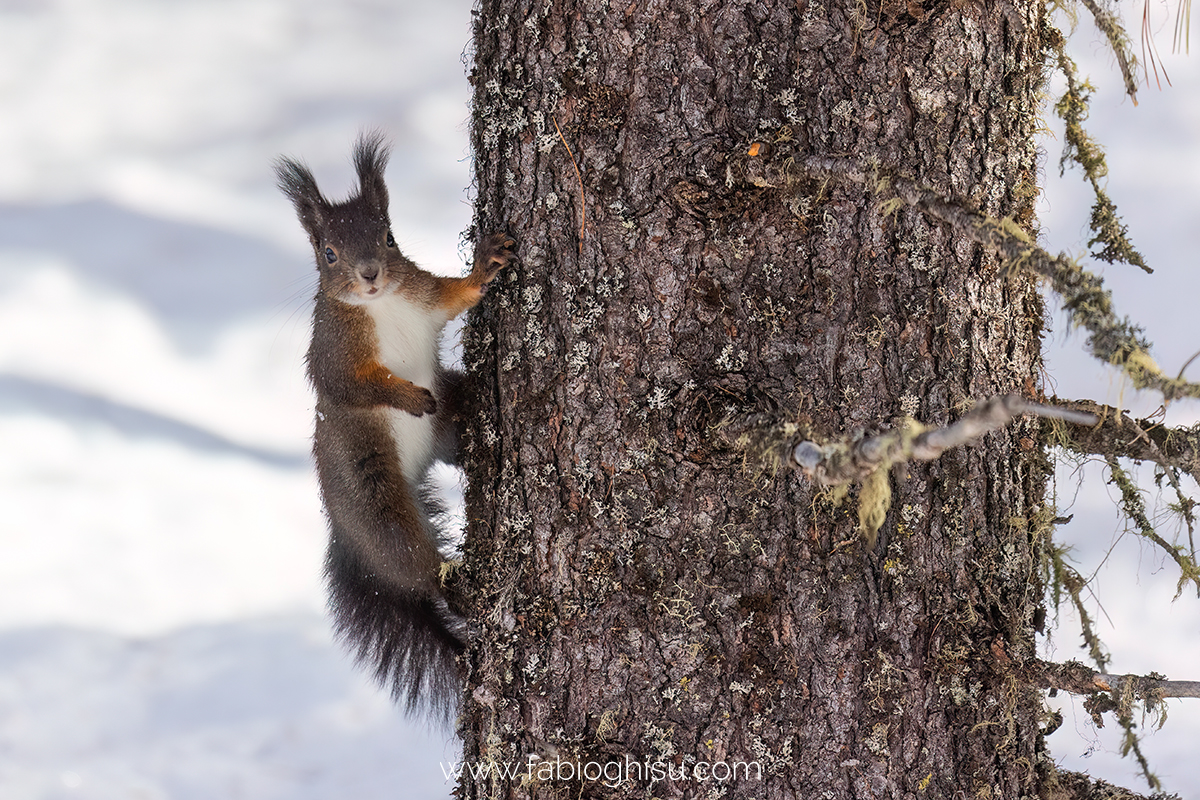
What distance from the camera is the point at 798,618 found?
135 centimetres

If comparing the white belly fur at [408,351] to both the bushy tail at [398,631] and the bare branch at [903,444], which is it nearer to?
the bushy tail at [398,631]

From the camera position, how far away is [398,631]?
1.90 metres

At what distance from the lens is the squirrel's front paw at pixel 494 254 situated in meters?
1.52

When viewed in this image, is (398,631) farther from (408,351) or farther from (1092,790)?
(1092,790)

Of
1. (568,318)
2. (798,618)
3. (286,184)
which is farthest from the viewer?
(286,184)

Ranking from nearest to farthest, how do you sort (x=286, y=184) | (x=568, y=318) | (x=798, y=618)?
1. (x=798, y=618)
2. (x=568, y=318)
3. (x=286, y=184)

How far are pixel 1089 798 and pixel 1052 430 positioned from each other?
62 centimetres

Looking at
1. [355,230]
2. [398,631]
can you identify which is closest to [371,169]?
[355,230]

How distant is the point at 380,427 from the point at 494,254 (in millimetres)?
572

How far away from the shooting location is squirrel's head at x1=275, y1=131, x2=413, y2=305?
1.92m

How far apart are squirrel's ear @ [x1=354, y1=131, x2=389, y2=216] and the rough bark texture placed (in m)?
0.66

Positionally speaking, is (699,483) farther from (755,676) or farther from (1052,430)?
(1052,430)

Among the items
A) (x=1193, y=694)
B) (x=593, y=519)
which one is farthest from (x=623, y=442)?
(x=1193, y=694)

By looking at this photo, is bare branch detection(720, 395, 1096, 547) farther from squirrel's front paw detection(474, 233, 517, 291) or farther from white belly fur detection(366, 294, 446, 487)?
white belly fur detection(366, 294, 446, 487)
